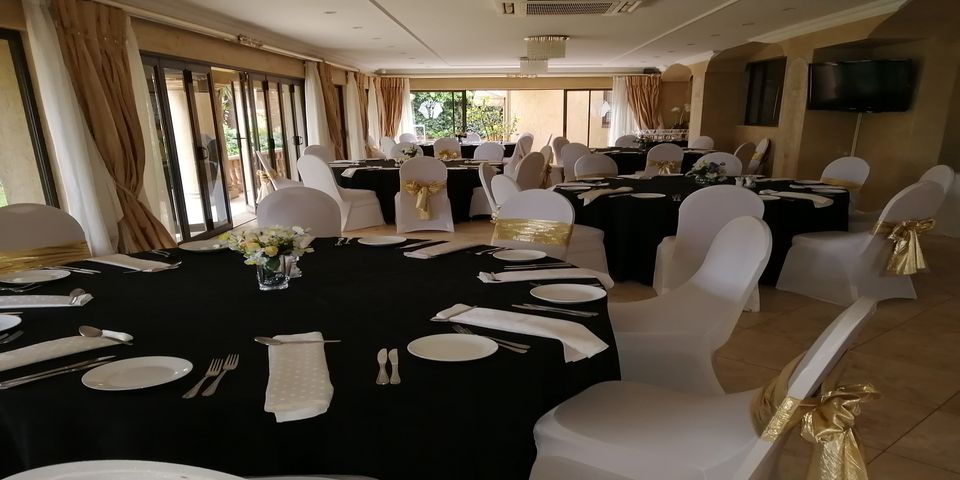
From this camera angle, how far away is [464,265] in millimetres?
1990

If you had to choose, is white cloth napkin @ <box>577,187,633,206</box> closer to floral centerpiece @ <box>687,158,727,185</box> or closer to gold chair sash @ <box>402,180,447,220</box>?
floral centerpiece @ <box>687,158,727,185</box>

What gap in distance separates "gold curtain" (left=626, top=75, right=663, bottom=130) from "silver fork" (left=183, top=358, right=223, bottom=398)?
12.4 m

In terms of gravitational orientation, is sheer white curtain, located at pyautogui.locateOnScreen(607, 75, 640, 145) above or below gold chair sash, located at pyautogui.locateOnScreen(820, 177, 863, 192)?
above

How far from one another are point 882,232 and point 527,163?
10.4 feet


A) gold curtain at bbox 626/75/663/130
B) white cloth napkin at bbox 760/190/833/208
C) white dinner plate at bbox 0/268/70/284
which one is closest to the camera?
white dinner plate at bbox 0/268/70/284

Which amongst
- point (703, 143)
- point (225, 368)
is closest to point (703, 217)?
point (225, 368)

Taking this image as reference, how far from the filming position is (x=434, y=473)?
1.17m

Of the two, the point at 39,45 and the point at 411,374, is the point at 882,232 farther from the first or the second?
the point at 39,45

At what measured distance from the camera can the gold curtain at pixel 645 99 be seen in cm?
1218

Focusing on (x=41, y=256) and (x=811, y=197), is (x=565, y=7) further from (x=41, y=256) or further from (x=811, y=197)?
(x=41, y=256)

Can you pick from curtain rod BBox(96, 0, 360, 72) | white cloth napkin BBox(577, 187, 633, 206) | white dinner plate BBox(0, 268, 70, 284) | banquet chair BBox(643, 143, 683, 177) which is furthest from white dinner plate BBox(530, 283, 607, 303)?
banquet chair BBox(643, 143, 683, 177)

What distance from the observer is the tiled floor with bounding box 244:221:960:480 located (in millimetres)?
1993

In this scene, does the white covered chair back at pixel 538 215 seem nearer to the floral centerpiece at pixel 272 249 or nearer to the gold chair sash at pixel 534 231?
the gold chair sash at pixel 534 231

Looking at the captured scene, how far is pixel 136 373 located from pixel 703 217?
285 centimetres
